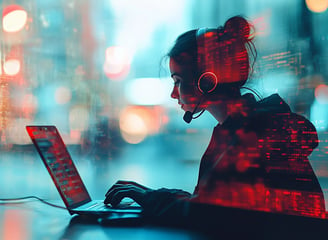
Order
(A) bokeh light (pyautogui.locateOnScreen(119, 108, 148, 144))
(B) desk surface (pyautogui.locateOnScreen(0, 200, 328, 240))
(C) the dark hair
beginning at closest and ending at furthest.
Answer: (B) desk surface (pyautogui.locateOnScreen(0, 200, 328, 240)) → (C) the dark hair → (A) bokeh light (pyautogui.locateOnScreen(119, 108, 148, 144))

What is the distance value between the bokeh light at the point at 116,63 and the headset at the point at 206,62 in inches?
25.4

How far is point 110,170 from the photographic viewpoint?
171 cm

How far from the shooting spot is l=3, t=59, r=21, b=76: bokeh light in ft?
4.69

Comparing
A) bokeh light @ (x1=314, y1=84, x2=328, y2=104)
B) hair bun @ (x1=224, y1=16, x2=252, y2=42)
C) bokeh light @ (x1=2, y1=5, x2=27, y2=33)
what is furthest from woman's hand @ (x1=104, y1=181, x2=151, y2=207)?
bokeh light @ (x1=2, y1=5, x2=27, y2=33)

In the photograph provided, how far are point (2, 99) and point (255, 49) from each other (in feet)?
3.79

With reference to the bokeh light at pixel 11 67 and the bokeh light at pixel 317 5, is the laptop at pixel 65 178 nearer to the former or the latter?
the bokeh light at pixel 11 67

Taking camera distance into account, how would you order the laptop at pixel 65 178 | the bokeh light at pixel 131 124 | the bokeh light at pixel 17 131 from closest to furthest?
the laptop at pixel 65 178
the bokeh light at pixel 17 131
the bokeh light at pixel 131 124

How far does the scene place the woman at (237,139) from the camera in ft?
2.16

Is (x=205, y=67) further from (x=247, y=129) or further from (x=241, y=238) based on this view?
(x=241, y=238)

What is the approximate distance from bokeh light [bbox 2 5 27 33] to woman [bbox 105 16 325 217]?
1.08 m

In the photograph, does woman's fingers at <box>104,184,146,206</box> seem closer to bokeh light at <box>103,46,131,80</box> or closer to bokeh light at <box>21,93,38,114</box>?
bokeh light at <box>103,46,131,80</box>

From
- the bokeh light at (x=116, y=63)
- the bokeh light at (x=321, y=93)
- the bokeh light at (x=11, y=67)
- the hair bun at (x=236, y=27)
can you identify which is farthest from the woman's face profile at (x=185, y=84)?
the bokeh light at (x=11, y=67)

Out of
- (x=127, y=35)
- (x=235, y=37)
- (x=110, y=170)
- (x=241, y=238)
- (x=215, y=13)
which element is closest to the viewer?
(x=241, y=238)

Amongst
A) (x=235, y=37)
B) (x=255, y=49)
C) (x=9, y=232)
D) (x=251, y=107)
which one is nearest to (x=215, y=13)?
(x=255, y=49)
